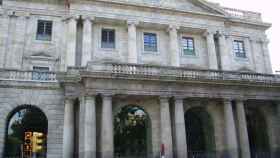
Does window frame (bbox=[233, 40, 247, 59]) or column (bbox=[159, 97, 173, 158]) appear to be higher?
window frame (bbox=[233, 40, 247, 59])

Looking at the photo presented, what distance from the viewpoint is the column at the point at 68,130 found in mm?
20750

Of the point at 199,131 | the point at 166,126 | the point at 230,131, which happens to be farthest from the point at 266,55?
the point at 166,126

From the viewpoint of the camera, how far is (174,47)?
1123 inches

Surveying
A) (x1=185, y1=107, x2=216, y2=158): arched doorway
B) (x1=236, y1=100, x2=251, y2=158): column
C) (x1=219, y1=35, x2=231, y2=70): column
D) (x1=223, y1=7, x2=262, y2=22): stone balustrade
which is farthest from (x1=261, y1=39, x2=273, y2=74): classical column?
(x1=185, y1=107, x2=216, y2=158): arched doorway

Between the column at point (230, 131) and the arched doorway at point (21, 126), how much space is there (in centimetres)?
1354

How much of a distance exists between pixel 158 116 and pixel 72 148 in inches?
258

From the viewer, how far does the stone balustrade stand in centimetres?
3272

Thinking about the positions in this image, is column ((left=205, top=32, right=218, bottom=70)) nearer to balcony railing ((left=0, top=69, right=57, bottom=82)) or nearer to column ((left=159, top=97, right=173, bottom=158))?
column ((left=159, top=97, right=173, bottom=158))

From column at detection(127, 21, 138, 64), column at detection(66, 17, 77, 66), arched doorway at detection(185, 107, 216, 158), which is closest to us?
arched doorway at detection(185, 107, 216, 158)

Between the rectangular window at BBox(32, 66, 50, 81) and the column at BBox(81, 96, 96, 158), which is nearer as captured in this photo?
the column at BBox(81, 96, 96, 158)

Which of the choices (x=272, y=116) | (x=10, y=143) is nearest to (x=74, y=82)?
(x=10, y=143)

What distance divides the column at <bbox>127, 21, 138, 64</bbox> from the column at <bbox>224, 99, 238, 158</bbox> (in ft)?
28.4

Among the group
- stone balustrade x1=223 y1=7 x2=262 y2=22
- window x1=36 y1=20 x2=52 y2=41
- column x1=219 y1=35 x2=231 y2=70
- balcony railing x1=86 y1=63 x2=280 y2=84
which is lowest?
balcony railing x1=86 y1=63 x2=280 y2=84

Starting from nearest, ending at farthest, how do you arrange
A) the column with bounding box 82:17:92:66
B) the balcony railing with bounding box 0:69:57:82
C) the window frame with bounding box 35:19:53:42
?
1. the balcony railing with bounding box 0:69:57:82
2. the column with bounding box 82:17:92:66
3. the window frame with bounding box 35:19:53:42
